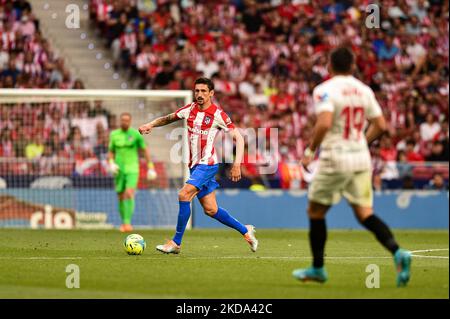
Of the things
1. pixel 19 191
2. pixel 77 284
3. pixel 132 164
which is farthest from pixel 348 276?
pixel 19 191

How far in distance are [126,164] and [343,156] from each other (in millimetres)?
11536

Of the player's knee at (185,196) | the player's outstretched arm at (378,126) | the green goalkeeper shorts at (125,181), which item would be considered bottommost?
the green goalkeeper shorts at (125,181)

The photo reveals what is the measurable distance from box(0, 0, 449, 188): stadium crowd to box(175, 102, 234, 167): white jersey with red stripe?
9.71 meters

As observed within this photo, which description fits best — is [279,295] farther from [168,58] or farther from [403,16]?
[403,16]

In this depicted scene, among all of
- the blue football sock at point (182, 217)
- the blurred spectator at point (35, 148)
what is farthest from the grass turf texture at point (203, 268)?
the blurred spectator at point (35, 148)

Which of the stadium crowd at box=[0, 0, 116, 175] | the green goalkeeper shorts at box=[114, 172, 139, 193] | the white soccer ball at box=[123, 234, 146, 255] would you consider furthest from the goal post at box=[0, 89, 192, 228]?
the white soccer ball at box=[123, 234, 146, 255]

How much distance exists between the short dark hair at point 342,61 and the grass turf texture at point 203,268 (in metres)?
2.07

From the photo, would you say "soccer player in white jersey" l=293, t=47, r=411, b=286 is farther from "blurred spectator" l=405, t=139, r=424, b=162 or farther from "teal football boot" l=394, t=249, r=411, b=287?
"blurred spectator" l=405, t=139, r=424, b=162

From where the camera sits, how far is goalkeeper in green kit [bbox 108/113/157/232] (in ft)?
68.8

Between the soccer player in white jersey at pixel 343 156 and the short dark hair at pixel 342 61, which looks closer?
the soccer player in white jersey at pixel 343 156

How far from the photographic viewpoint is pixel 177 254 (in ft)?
46.9

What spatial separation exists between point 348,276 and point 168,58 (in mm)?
16276

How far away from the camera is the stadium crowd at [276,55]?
25719 millimetres

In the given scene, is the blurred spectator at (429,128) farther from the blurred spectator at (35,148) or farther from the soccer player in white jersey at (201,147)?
the soccer player in white jersey at (201,147)
